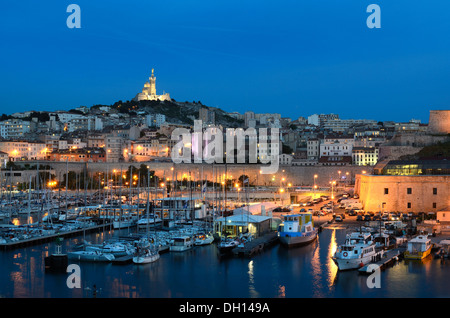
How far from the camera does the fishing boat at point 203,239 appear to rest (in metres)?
21.3

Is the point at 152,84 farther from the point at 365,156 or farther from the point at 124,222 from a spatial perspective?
the point at 124,222

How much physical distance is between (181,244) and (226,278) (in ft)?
13.8

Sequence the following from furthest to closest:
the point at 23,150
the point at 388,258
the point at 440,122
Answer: the point at 23,150 → the point at 440,122 → the point at 388,258

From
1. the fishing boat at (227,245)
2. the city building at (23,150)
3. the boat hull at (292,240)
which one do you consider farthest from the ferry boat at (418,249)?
the city building at (23,150)

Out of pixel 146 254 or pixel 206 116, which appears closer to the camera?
pixel 146 254

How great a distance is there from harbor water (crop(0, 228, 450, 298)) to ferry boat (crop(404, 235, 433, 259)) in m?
0.27

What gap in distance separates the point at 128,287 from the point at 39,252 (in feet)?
20.3

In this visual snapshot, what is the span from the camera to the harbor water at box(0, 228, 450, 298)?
15.0m

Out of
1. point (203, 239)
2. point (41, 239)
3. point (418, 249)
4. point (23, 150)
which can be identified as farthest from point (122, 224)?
point (23, 150)

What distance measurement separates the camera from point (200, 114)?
89000 millimetres

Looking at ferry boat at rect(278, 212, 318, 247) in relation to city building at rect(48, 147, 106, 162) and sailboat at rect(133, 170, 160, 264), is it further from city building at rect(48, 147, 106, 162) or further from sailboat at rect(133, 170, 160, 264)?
city building at rect(48, 147, 106, 162)

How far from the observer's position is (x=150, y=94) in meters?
98.6
